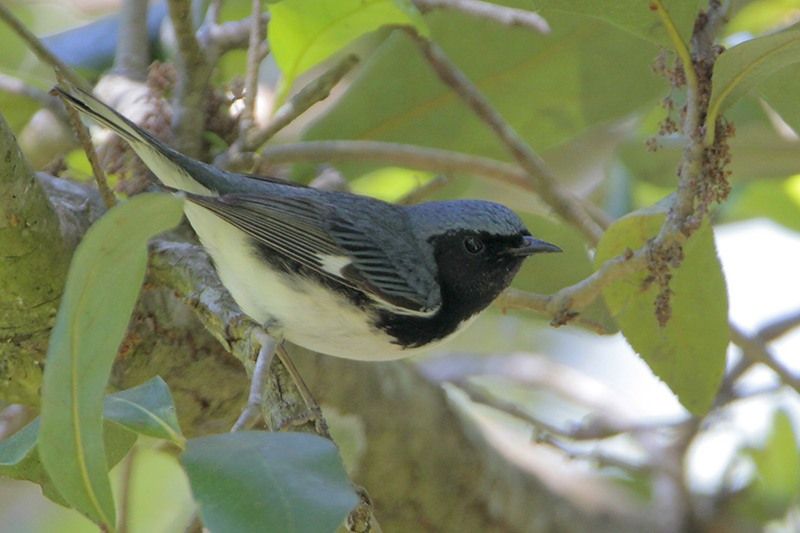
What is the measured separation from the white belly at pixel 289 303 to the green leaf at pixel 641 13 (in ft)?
2.83

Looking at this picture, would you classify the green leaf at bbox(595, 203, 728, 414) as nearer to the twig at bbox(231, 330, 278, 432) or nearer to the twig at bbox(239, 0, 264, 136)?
the twig at bbox(231, 330, 278, 432)

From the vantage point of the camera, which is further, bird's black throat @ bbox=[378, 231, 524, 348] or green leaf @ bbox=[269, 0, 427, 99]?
bird's black throat @ bbox=[378, 231, 524, 348]

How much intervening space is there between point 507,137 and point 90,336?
1.81 meters

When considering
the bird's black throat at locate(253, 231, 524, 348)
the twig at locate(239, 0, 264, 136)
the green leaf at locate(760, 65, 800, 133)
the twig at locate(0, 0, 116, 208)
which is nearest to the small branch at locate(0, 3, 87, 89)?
the twig at locate(0, 0, 116, 208)

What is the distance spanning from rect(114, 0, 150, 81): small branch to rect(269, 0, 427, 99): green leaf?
2.54 ft

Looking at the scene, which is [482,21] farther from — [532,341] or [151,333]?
[532,341]

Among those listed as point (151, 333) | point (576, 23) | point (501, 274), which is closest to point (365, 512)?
point (151, 333)

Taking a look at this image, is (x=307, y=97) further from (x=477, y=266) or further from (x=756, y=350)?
(x=756, y=350)

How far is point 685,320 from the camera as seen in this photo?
8.22 feet

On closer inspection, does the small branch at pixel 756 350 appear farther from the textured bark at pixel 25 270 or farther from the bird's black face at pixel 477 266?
the textured bark at pixel 25 270

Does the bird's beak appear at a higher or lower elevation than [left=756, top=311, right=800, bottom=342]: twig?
lower

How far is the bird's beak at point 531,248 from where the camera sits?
272 centimetres

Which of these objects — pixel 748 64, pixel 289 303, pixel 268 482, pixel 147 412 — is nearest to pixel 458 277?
pixel 289 303

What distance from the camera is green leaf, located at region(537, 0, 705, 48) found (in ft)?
6.62
